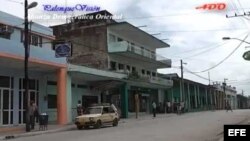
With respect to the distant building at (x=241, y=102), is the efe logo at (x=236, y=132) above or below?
below

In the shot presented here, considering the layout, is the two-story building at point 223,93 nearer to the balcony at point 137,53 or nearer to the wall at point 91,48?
the balcony at point 137,53

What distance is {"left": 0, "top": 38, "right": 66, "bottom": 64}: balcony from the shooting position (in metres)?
26.5

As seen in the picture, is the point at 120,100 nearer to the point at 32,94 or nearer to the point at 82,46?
the point at 82,46

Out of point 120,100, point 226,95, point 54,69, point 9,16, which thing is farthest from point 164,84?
point 226,95

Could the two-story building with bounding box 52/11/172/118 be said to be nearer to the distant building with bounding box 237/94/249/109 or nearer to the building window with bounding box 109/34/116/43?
the building window with bounding box 109/34/116/43

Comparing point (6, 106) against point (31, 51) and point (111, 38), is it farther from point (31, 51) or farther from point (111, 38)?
point (111, 38)

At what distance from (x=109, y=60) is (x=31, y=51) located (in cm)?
2012

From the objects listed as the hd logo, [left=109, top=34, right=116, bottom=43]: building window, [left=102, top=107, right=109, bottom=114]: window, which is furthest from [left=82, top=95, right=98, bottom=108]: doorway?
the hd logo

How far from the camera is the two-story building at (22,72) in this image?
28266 millimetres

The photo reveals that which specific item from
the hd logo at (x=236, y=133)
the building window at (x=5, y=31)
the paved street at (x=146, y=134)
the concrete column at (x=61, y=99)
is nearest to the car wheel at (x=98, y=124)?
the paved street at (x=146, y=134)

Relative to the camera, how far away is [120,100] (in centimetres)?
4744

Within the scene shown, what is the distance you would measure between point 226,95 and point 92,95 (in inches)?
3298

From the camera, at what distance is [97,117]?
1145 inches

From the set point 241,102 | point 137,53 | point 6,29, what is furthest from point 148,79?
point 241,102
